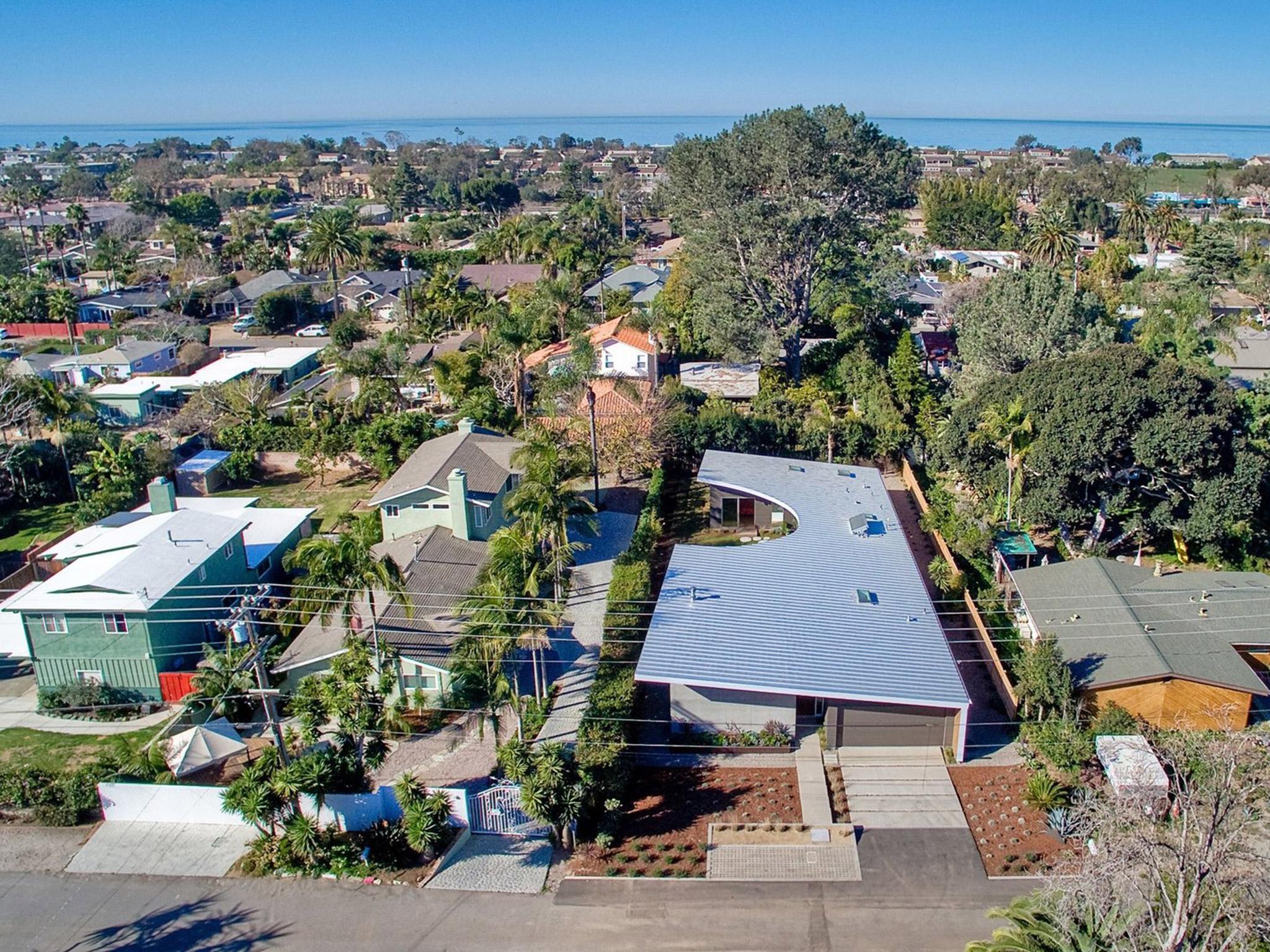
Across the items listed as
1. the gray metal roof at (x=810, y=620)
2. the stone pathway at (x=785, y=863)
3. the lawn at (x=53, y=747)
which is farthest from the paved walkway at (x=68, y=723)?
the stone pathway at (x=785, y=863)

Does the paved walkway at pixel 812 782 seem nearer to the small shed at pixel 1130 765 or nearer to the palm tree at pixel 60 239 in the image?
the small shed at pixel 1130 765

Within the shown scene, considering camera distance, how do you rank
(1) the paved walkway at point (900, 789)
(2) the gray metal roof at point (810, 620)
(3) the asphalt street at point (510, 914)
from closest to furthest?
1. (3) the asphalt street at point (510, 914)
2. (1) the paved walkway at point (900, 789)
3. (2) the gray metal roof at point (810, 620)

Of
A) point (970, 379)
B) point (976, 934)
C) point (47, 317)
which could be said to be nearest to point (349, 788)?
point (976, 934)

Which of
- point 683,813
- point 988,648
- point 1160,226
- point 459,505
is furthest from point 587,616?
point 1160,226

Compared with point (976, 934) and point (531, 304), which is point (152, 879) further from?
point (531, 304)

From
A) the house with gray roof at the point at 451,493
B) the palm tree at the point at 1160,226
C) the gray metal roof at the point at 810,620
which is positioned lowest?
the gray metal roof at the point at 810,620

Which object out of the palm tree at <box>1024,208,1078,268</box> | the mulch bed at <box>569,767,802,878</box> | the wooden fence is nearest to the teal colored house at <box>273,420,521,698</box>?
the mulch bed at <box>569,767,802,878</box>

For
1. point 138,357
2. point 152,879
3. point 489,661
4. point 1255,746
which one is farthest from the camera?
point 138,357
